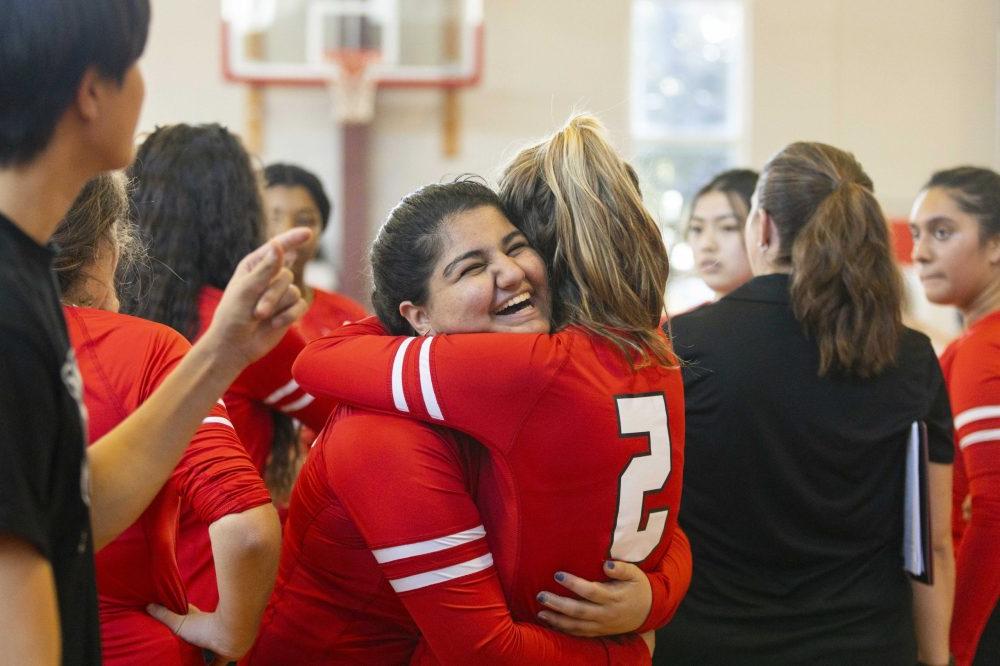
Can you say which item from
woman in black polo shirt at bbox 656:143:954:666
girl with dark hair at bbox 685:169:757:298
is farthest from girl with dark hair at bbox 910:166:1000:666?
girl with dark hair at bbox 685:169:757:298

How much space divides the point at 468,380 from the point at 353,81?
6261 millimetres

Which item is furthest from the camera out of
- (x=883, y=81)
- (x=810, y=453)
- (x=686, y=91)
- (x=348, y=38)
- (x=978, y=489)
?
(x=686, y=91)

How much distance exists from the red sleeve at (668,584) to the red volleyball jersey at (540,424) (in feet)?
0.31

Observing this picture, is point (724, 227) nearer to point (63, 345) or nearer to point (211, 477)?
point (211, 477)

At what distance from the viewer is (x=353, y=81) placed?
716 cm

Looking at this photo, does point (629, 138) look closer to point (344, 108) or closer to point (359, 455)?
point (344, 108)

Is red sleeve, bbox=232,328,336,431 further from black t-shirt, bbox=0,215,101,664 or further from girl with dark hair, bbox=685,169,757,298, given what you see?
girl with dark hair, bbox=685,169,757,298

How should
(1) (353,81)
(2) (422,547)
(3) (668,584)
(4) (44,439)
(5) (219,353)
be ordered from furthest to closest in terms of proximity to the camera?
(1) (353,81), (3) (668,584), (2) (422,547), (5) (219,353), (4) (44,439)

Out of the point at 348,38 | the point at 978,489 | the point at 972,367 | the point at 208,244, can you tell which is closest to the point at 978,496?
the point at 978,489

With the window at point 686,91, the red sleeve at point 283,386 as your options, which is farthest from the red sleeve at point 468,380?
the window at point 686,91

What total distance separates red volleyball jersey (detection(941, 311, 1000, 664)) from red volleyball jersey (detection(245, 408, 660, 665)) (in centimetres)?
100

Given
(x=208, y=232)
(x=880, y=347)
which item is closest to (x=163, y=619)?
(x=208, y=232)

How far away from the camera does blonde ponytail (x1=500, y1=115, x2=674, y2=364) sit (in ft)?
4.68

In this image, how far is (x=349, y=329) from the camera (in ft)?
4.93
